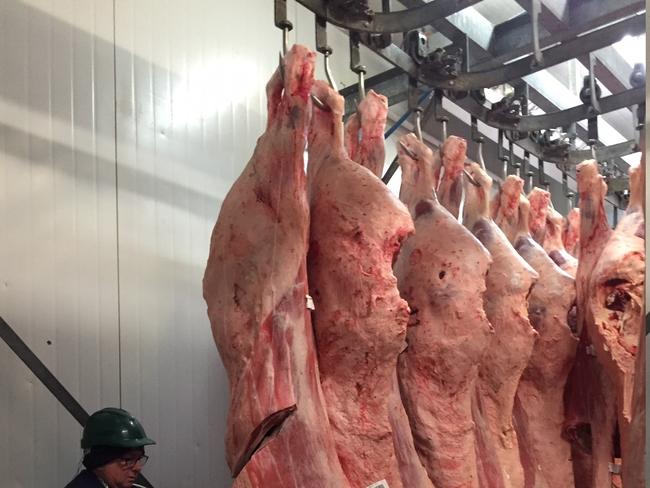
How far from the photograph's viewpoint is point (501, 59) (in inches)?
134

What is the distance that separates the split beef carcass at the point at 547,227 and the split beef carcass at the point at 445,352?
113 centimetres

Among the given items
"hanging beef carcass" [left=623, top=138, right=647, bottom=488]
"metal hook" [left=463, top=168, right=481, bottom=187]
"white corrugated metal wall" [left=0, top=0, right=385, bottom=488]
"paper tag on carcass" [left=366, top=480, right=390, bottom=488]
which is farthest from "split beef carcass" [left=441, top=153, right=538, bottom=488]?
"hanging beef carcass" [left=623, top=138, right=647, bottom=488]

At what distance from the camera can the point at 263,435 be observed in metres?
2.06

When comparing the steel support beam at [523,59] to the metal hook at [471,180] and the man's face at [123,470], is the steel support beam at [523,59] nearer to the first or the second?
the metal hook at [471,180]

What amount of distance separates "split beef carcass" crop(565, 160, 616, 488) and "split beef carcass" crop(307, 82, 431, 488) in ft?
3.69

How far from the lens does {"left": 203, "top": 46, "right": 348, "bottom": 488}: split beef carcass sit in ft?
6.64

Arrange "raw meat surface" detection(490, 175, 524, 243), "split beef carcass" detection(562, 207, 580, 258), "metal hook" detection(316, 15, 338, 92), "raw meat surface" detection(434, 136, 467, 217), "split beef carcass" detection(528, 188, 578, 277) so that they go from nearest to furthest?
"metal hook" detection(316, 15, 338, 92) < "raw meat surface" detection(434, 136, 467, 217) < "raw meat surface" detection(490, 175, 524, 243) < "split beef carcass" detection(528, 188, 578, 277) < "split beef carcass" detection(562, 207, 580, 258)

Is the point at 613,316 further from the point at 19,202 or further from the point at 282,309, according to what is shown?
the point at 19,202

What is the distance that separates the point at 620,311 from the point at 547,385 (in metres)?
0.45

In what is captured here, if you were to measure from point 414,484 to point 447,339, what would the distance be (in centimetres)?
44

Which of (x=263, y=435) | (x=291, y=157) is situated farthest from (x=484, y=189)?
(x=263, y=435)

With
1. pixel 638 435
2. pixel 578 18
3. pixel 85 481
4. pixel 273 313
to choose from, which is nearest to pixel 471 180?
pixel 578 18

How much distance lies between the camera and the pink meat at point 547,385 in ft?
10.1

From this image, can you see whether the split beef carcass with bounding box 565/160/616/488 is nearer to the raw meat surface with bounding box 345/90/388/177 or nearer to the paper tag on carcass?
the raw meat surface with bounding box 345/90/388/177
